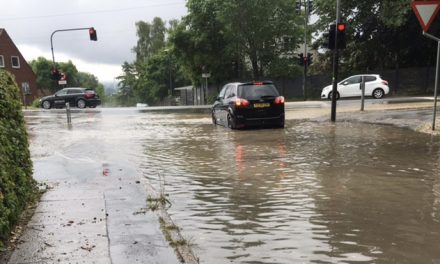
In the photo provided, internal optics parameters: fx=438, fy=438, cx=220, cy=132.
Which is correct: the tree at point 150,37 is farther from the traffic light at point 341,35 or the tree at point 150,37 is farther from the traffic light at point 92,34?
the traffic light at point 341,35

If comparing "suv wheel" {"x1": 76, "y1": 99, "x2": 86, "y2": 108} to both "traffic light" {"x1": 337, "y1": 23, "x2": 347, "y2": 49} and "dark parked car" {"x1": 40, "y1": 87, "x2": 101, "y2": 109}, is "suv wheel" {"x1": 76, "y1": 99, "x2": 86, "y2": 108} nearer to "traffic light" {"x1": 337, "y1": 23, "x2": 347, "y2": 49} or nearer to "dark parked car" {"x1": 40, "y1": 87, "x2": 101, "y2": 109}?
"dark parked car" {"x1": 40, "y1": 87, "x2": 101, "y2": 109}

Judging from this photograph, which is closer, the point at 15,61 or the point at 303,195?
the point at 303,195

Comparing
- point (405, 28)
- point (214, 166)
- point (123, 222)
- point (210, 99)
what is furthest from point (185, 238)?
point (210, 99)

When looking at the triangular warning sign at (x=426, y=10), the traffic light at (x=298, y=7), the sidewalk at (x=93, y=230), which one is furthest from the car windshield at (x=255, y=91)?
the traffic light at (x=298, y=7)

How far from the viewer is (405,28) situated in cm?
3406

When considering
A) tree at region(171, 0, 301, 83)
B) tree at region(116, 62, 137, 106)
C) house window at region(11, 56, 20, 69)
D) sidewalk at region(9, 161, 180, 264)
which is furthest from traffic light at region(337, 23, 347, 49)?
tree at region(116, 62, 137, 106)

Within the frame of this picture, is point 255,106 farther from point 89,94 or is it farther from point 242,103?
point 89,94

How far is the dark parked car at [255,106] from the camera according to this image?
1406 cm

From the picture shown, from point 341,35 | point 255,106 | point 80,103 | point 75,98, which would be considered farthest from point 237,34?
point 255,106

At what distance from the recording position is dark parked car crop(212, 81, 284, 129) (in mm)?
14062

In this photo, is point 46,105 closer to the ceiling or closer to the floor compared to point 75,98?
closer to the floor

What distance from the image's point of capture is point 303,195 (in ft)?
19.7

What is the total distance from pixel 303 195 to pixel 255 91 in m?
8.48

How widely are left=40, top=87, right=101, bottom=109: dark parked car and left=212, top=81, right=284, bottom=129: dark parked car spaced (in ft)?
76.0
